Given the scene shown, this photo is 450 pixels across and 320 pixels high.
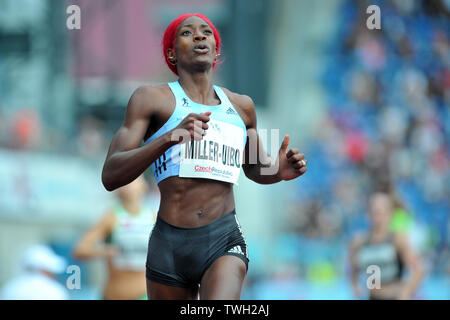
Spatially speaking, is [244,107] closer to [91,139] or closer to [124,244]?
[124,244]

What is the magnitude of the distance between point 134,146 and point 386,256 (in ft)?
13.8

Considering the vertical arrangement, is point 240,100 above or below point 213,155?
above

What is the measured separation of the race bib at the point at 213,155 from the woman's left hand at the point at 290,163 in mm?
256

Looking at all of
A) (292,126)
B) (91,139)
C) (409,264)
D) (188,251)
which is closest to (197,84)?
(188,251)

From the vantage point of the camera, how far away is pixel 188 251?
12.6 ft

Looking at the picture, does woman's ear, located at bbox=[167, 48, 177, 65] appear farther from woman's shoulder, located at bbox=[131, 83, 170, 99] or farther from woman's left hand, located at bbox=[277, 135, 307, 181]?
woman's left hand, located at bbox=[277, 135, 307, 181]

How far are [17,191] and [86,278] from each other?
1.81m

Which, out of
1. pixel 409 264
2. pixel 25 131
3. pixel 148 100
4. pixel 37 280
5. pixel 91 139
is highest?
pixel 91 139

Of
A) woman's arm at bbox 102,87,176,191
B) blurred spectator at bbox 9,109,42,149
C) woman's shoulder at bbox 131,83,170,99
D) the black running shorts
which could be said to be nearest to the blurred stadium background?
blurred spectator at bbox 9,109,42,149

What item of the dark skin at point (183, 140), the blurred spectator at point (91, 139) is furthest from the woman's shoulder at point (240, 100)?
the blurred spectator at point (91, 139)
